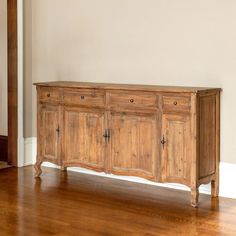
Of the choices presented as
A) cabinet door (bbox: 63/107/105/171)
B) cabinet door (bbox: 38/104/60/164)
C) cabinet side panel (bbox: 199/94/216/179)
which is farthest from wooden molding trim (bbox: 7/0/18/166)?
cabinet side panel (bbox: 199/94/216/179)

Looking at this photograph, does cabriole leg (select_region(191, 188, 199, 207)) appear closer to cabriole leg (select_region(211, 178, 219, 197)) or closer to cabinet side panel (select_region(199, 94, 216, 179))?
cabinet side panel (select_region(199, 94, 216, 179))

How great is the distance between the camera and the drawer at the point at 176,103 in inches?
182

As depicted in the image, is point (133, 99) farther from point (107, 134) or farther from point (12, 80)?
point (12, 80)

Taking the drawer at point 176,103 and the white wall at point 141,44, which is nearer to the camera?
the drawer at point 176,103

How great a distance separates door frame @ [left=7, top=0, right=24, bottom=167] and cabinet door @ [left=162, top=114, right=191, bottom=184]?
6.70ft

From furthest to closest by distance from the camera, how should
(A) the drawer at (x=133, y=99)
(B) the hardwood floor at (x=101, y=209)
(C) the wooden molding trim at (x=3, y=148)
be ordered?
(C) the wooden molding trim at (x=3, y=148) → (A) the drawer at (x=133, y=99) → (B) the hardwood floor at (x=101, y=209)

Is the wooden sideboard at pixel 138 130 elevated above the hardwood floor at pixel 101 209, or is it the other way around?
the wooden sideboard at pixel 138 130

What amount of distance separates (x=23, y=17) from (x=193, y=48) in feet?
6.90

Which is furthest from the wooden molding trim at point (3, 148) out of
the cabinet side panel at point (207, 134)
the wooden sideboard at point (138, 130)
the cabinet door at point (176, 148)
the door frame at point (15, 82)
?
the cabinet side panel at point (207, 134)

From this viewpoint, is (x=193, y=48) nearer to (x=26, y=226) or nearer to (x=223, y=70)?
(x=223, y=70)

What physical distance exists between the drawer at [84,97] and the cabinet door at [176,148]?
701mm

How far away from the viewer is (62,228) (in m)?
3.96

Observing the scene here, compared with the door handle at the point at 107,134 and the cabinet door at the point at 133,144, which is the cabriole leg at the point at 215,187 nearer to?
the cabinet door at the point at 133,144

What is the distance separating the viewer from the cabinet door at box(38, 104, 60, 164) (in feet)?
18.1
